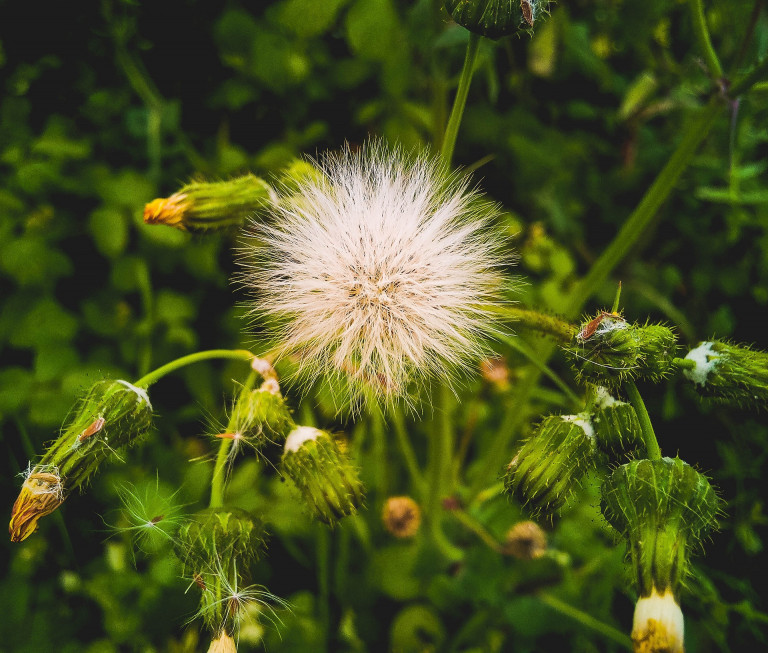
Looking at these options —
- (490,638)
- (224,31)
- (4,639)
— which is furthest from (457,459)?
(224,31)

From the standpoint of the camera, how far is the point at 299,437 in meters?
0.96

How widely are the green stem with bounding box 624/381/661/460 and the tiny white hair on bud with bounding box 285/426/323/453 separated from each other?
0.49 m

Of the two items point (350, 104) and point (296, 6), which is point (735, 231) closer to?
point (350, 104)

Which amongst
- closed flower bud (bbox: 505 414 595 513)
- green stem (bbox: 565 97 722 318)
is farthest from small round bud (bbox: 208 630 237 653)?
green stem (bbox: 565 97 722 318)

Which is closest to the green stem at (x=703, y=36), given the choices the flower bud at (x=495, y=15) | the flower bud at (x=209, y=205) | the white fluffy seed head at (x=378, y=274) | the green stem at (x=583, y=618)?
the flower bud at (x=495, y=15)

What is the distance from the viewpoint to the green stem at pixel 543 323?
3.10 ft

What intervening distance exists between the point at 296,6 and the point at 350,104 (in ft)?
1.78

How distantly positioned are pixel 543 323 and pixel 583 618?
76 cm

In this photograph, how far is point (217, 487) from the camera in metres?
0.95

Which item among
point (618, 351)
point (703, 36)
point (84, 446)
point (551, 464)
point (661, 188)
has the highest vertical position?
point (703, 36)

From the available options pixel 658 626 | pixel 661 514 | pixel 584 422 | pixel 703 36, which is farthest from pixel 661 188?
pixel 658 626

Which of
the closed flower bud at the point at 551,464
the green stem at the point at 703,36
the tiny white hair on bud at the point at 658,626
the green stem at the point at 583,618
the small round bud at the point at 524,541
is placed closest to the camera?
the tiny white hair on bud at the point at 658,626

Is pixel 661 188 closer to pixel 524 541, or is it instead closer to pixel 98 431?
pixel 524 541

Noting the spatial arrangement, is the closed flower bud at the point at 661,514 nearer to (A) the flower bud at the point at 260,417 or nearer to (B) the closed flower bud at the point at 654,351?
(B) the closed flower bud at the point at 654,351
